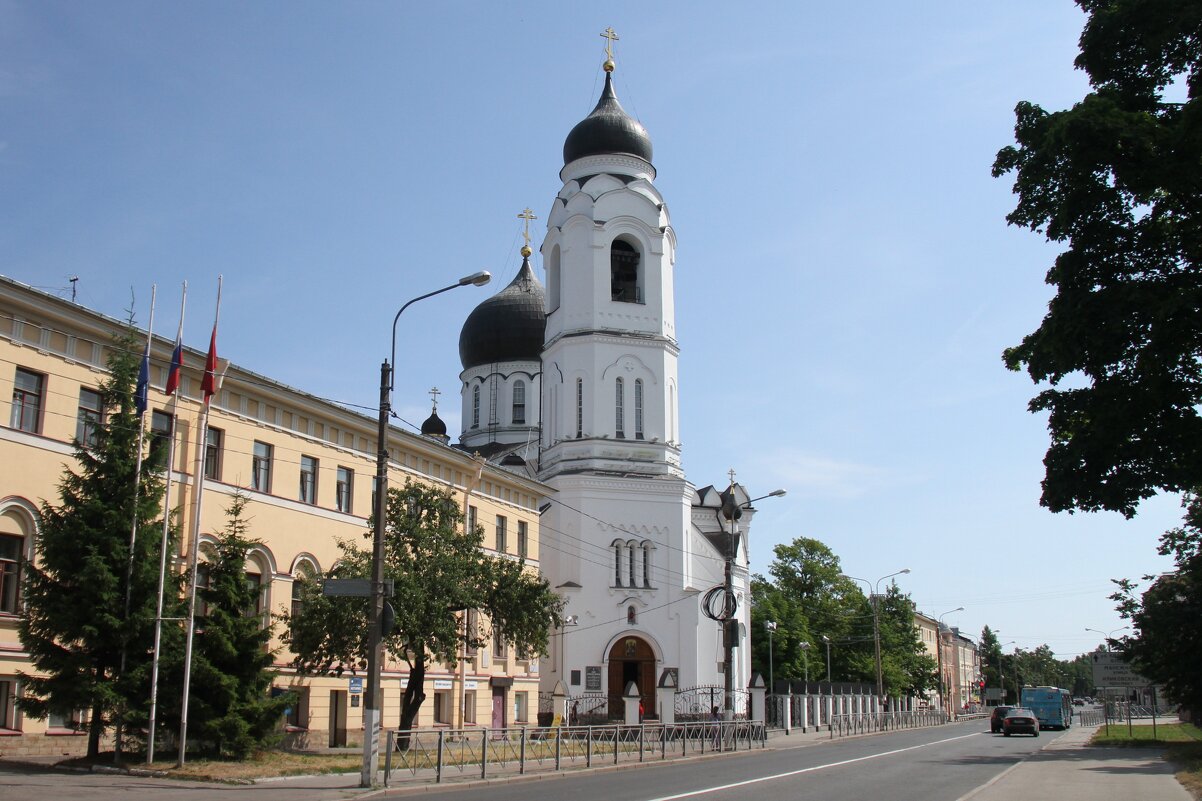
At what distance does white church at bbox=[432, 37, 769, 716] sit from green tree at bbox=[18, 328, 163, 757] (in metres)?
25.2

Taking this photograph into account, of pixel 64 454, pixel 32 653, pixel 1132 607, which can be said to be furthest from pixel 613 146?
pixel 32 653

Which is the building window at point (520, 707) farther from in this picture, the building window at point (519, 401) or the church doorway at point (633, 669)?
the building window at point (519, 401)

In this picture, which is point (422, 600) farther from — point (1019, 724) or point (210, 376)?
point (1019, 724)

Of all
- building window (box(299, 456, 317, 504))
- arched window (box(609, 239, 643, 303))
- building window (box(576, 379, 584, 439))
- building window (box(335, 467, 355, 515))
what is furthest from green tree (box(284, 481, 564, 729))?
arched window (box(609, 239, 643, 303))

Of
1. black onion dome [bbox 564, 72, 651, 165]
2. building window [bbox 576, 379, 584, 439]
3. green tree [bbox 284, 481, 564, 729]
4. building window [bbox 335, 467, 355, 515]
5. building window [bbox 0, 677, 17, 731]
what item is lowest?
building window [bbox 0, 677, 17, 731]

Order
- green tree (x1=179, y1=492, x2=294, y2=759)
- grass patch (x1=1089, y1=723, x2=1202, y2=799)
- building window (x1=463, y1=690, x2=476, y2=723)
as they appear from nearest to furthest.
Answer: grass patch (x1=1089, y1=723, x2=1202, y2=799) < green tree (x1=179, y1=492, x2=294, y2=759) < building window (x1=463, y1=690, x2=476, y2=723)

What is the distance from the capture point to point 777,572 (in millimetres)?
80062

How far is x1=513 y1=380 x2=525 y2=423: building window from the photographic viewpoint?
2409 inches

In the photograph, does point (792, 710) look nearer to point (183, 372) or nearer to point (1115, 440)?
point (183, 372)

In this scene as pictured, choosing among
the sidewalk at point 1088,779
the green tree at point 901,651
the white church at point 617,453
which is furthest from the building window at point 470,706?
the green tree at point 901,651

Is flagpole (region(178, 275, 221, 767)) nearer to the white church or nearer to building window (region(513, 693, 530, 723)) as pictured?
building window (region(513, 693, 530, 723))

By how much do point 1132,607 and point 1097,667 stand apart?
5462 millimetres

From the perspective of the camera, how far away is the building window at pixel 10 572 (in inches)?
881

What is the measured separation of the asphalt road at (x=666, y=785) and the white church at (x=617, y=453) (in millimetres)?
18672
